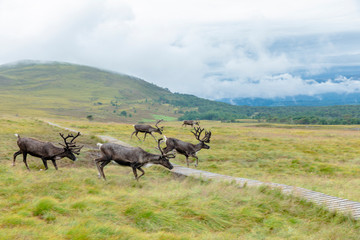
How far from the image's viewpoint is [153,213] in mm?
9055

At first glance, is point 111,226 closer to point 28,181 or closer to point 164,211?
point 164,211

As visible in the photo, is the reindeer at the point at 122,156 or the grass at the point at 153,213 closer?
the grass at the point at 153,213

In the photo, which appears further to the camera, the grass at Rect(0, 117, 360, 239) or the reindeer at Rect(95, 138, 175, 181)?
the reindeer at Rect(95, 138, 175, 181)

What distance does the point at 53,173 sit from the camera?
13883 millimetres

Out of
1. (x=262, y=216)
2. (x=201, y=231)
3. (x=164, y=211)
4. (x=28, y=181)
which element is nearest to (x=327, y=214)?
(x=262, y=216)

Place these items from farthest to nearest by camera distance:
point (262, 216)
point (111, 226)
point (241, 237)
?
point (262, 216)
point (241, 237)
point (111, 226)

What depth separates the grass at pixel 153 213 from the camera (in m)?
7.65

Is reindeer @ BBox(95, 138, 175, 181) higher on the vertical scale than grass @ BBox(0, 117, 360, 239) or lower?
higher

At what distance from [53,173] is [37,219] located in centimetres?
601

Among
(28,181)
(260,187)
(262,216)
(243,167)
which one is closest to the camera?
(262,216)

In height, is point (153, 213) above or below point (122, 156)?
below

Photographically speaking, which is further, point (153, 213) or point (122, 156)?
point (122, 156)

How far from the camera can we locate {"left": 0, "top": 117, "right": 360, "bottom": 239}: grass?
7.65m

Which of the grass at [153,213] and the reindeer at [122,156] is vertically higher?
the reindeer at [122,156]
